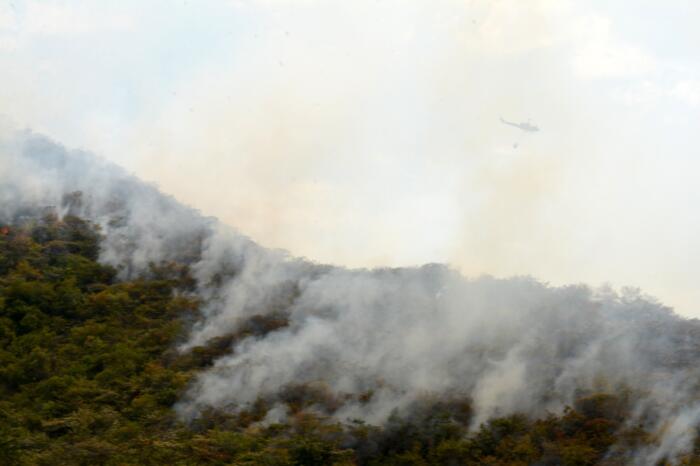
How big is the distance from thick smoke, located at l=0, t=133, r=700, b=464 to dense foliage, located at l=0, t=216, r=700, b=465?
3.32 feet

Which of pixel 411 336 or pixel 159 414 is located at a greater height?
pixel 411 336

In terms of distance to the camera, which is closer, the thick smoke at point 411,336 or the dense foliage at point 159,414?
the dense foliage at point 159,414

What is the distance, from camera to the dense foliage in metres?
28.3

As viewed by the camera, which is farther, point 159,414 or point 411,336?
point 411,336

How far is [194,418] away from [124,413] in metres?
2.85

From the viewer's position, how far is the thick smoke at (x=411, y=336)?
32.9 meters

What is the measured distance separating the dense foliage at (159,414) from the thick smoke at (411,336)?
1.01 m

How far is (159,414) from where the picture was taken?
33969 millimetres

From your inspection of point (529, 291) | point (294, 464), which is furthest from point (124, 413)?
point (529, 291)

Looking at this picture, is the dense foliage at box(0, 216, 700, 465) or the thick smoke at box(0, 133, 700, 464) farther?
the thick smoke at box(0, 133, 700, 464)

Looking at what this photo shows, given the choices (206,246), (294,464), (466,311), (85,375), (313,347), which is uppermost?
(206,246)

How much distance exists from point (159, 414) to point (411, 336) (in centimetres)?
1273

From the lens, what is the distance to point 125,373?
38.0m

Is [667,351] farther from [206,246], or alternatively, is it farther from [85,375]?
[206,246]
